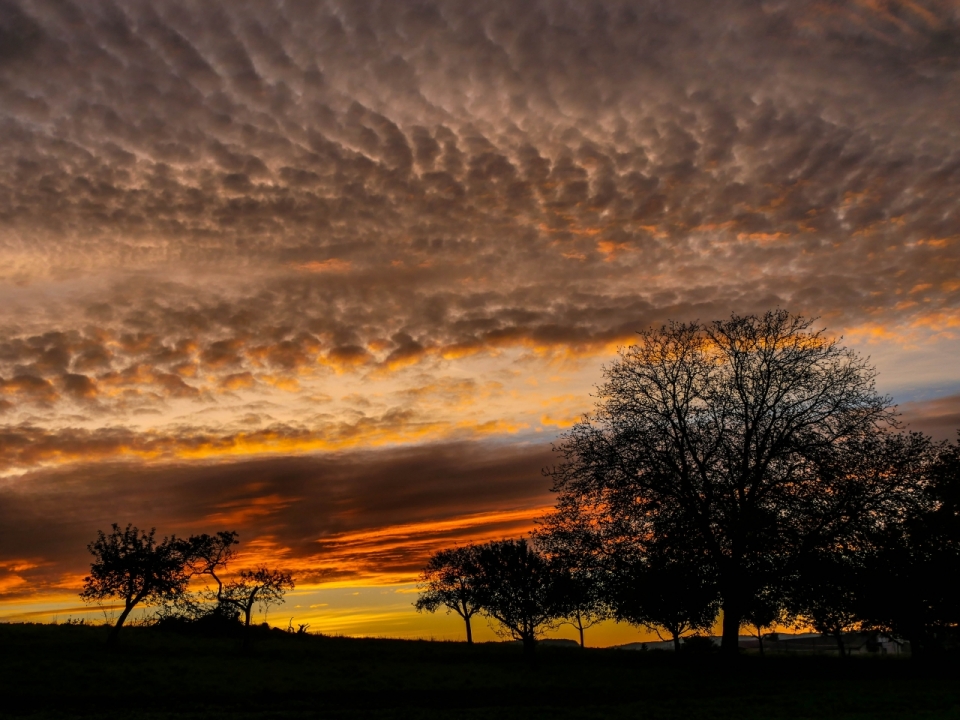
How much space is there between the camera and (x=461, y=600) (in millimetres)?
77250

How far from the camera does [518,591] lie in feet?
175

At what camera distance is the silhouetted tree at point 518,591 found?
51.6 m

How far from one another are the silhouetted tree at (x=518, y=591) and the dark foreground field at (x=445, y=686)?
352 cm

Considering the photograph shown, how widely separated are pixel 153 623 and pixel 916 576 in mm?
62664

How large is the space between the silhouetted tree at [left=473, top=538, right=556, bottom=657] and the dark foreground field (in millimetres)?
3518

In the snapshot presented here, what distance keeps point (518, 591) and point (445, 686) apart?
804 inches

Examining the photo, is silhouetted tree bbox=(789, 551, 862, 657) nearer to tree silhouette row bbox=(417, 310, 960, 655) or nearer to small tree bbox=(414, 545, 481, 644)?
tree silhouette row bbox=(417, 310, 960, 655)

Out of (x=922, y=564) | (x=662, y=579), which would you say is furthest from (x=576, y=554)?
(x=922, y=564)

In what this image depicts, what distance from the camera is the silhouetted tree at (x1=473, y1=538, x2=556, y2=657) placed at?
5162 cm

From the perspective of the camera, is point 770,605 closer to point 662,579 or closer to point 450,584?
point 662,579

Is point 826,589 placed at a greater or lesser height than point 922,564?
lesser

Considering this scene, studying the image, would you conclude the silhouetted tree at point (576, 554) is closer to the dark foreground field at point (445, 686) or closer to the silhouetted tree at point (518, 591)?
the dark foreground field at point (445, 686)

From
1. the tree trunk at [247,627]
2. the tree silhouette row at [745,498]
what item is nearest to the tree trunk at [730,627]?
the tree silhouette row at [745,498]

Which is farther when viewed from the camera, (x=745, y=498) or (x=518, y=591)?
(x=518, y=591)
